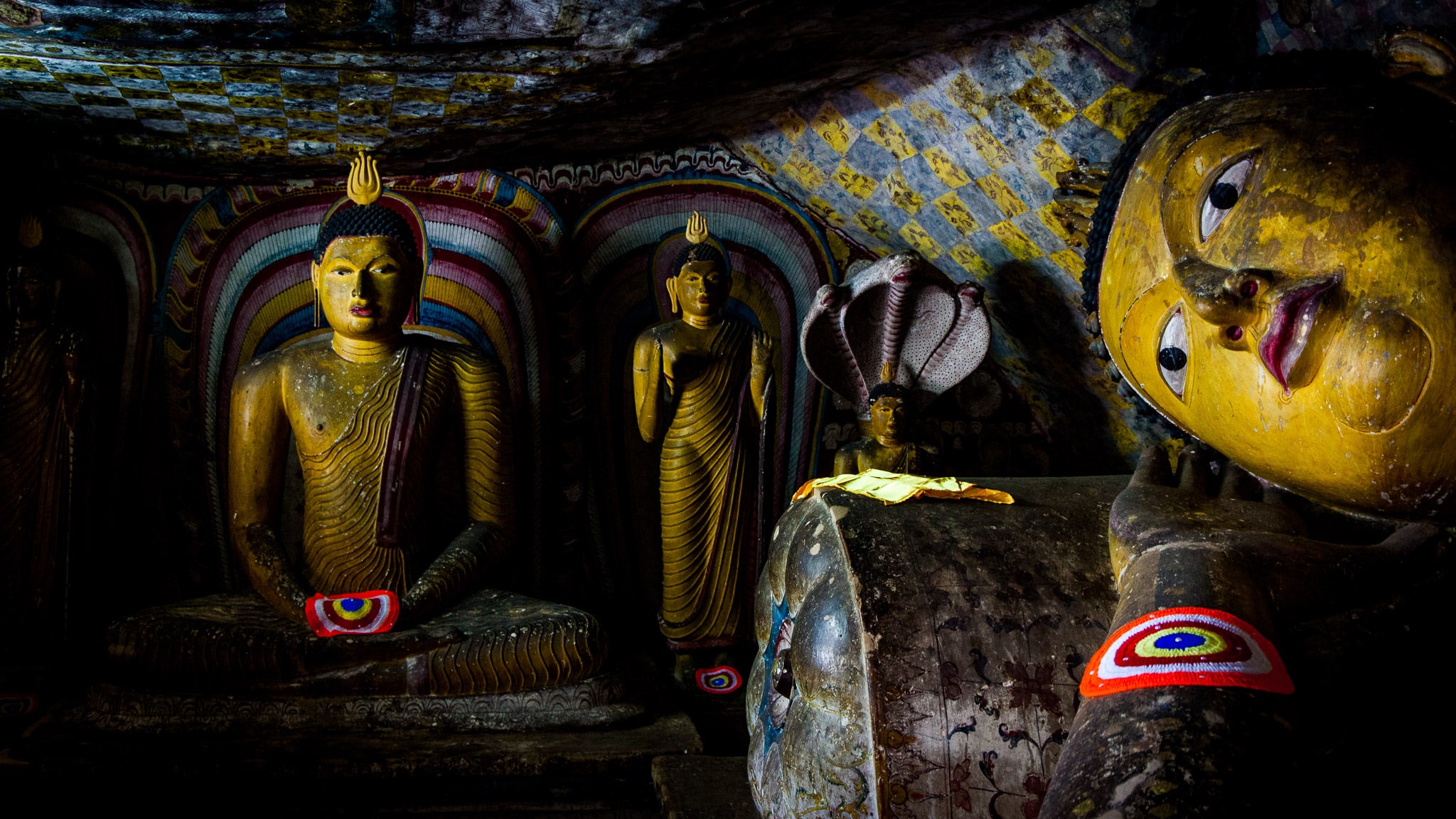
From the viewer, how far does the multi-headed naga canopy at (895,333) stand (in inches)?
162

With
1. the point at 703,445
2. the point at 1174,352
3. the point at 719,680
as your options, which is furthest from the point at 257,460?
the point at 1174,352

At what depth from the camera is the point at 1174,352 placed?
6.03 ft

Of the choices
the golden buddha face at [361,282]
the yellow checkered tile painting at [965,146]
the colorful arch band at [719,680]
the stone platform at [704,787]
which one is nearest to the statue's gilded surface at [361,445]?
the golden buddha face at [361,282]

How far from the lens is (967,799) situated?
176cm

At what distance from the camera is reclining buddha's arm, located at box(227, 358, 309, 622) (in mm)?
4137

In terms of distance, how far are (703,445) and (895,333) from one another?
2.94 feet

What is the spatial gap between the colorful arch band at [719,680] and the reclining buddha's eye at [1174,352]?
2895 mm

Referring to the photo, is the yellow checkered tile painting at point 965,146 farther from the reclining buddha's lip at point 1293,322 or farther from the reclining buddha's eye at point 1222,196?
the reclining buddha's lip at point 1293,322

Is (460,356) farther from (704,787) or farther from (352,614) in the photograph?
(704,787)

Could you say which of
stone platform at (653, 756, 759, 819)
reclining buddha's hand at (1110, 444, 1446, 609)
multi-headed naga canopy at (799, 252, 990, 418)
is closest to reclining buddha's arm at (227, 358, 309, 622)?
stone platform at (653, 756, 759, 819)

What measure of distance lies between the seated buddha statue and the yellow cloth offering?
1.95 m

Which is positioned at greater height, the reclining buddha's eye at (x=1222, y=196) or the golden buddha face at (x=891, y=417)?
the reclining buddha's eye at (x=1222, y=196)

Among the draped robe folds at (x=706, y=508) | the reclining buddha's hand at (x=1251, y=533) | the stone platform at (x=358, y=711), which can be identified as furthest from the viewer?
the draped robe folds at (x=706, y=508)

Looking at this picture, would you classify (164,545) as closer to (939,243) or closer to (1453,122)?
(939,243)
